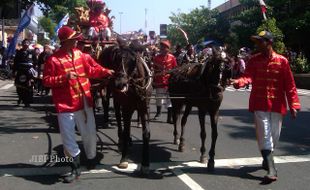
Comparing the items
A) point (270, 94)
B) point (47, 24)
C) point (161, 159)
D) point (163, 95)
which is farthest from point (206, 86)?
point (47, 24)

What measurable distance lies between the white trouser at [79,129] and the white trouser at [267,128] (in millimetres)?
2465

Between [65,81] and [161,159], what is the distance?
237 cm

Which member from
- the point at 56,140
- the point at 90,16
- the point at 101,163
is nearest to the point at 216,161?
the point at 101,163

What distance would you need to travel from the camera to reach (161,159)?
25.7 ft

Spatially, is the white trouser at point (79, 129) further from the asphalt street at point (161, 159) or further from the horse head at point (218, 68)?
the horse head at point (218, 68)

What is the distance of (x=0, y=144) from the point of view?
354 inches

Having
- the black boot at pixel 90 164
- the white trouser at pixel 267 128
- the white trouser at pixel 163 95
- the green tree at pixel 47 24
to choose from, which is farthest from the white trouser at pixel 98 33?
the green tree at pixel 47 24

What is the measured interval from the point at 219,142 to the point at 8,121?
5768mm

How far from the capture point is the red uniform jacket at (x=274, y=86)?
6664mm

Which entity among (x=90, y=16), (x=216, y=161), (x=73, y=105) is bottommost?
(x=216, y=161)

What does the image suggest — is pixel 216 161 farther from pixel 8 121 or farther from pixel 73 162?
pixel 8 121

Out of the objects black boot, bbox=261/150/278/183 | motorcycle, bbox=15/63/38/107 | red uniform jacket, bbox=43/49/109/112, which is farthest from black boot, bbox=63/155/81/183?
motorcycle, bbox=15/63/38/107

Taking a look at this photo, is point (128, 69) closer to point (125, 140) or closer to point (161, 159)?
point (125, 140)

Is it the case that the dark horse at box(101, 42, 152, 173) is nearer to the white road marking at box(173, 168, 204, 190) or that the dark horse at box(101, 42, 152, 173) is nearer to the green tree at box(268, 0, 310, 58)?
the white road marking at box(173, 168, 204, 190)
